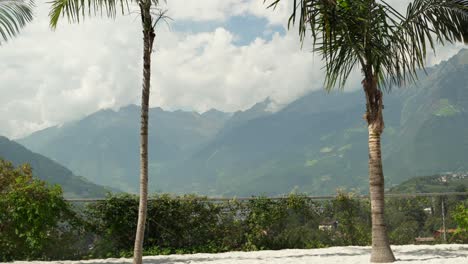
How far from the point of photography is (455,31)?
31.8 feet

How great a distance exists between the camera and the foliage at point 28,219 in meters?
11.0

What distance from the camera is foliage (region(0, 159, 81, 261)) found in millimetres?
11008

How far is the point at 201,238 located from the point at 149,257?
1584 mm

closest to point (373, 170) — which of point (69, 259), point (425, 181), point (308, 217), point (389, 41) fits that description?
point (389, 41)

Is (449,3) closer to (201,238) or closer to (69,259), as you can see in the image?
(201,238)

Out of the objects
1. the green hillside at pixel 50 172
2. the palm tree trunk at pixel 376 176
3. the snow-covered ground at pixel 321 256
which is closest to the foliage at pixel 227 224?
the snow-covered ground at pixel 321 256

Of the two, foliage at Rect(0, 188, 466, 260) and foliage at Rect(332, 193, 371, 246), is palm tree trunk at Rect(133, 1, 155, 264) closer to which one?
foliage at Rect(0, 188, 466, 260)

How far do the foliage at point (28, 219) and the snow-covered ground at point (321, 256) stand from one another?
47 cm

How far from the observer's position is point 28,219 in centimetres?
1100

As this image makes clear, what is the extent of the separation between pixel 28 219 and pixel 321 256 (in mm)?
6018

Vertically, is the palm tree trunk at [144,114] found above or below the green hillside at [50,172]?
below

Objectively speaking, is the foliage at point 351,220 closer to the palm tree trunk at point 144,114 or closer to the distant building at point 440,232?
the distant building at point 440,232

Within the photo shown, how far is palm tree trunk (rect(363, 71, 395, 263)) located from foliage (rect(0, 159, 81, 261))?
657 centimetres

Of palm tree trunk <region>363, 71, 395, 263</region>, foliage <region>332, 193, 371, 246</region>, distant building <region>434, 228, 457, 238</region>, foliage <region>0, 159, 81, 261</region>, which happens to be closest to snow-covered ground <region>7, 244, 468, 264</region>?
palm tree trunk <region>363, 71, 395, 263</region>
